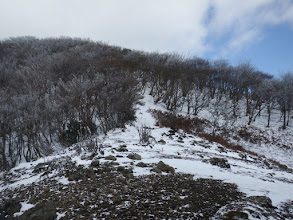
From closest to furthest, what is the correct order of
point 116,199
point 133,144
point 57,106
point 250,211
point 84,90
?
point 250,211 → point 116,199 → point 133,144 → point 57,106 → point 84,90

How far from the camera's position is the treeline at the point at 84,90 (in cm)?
1383

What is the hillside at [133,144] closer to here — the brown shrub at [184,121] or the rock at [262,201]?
the rock at [262,201]

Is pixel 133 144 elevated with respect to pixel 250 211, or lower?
lower

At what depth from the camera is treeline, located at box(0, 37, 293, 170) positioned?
45.4ft

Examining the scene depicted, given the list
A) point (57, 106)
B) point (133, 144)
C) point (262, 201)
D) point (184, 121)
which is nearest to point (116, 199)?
point (262, 201)

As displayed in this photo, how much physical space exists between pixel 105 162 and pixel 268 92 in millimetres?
32186

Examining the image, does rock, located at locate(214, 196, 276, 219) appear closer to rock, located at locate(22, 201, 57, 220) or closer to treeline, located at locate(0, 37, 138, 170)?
rock, located at locate(22, 201, 57, 220)

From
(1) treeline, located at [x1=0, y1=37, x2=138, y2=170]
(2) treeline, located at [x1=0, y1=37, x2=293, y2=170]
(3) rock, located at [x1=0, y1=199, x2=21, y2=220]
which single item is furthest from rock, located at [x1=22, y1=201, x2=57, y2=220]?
(1) treeline, located at [x1=0, y1=37, x2=138, y2=170]

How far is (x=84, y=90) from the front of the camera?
16109 mm

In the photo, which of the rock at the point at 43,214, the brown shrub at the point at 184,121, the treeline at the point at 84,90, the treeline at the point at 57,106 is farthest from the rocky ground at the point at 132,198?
the brown shrub at the point at 184,121

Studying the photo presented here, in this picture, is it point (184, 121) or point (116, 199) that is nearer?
point (116, 199)

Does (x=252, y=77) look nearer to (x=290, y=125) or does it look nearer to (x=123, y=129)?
(x=290, y=125)

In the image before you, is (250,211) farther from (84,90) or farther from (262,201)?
(84,90)

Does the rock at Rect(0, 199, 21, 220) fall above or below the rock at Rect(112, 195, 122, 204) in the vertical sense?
below
